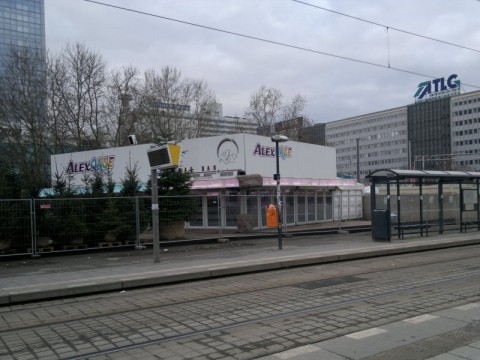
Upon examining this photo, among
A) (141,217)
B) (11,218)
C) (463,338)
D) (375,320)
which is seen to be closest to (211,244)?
(141,217)

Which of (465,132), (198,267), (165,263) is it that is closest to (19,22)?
(165,263)

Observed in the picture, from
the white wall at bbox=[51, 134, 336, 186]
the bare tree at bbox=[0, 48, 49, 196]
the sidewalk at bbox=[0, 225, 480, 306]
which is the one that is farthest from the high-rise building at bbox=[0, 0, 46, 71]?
the sidewalk at bbox=[0, 225, 480, 306]

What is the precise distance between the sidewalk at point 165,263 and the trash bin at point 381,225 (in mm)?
473

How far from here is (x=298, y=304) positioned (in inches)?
317

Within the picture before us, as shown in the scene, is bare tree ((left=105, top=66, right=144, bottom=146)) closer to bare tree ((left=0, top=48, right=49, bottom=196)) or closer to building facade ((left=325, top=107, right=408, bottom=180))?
bare tree ((left=0, top=48, right=49, bottom=196))

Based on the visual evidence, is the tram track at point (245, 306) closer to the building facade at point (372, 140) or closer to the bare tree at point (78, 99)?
the bare tree at point (78, 99)

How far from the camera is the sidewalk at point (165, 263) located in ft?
32.8

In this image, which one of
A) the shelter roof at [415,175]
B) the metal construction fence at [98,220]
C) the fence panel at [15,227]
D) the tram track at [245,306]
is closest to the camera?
the tram track at [245,306]

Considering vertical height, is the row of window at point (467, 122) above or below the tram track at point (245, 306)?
above

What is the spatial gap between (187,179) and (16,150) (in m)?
26.1

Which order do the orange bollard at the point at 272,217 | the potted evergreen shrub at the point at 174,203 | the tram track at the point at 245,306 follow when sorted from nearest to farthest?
1. the tram track at the point at 245,306
2. the orange bollard at the point at 272,217
3. the potted evergreen shrub at the point at 174,203

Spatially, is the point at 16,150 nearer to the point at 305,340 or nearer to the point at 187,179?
the point at 187,179

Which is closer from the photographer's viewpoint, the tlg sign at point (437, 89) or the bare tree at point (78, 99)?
the bare tree at point (78, 99)

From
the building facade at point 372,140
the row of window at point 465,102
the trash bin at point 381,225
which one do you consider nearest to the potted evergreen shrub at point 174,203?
the trash bin at point 381,225
